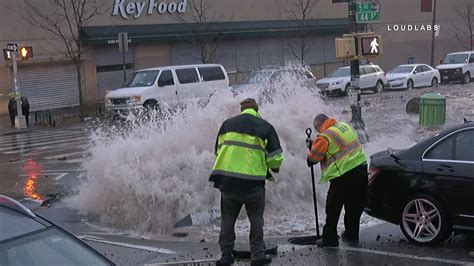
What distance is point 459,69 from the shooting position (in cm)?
3894

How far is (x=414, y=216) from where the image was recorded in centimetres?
751

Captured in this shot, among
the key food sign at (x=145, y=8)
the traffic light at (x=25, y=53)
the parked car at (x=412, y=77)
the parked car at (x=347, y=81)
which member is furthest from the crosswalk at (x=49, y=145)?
the parked car at (x=412, y=77)

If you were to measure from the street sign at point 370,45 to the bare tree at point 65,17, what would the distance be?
66.9 ft

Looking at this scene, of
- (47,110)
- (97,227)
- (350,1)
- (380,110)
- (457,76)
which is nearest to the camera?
(97,227)

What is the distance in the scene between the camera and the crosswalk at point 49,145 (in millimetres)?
17255

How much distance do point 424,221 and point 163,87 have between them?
1793 cm

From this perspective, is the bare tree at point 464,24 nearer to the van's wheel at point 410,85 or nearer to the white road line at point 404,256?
the van's wheel at point 410,85

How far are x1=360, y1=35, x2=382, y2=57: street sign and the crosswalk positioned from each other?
7.46 m

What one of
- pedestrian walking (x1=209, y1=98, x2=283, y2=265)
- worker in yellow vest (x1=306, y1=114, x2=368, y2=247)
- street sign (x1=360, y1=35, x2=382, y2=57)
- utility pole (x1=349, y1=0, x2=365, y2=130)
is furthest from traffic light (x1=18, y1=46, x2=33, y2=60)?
pedestrian walking (x1=209, y1=98, x2=283, y2=265)

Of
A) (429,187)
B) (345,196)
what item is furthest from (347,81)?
(429,187)

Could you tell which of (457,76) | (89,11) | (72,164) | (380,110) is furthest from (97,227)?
(457,76)

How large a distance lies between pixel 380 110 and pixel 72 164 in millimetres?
12579

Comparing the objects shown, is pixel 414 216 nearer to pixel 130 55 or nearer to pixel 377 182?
pixel 377 182

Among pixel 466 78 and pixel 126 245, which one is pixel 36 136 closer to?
pixel 126 245
